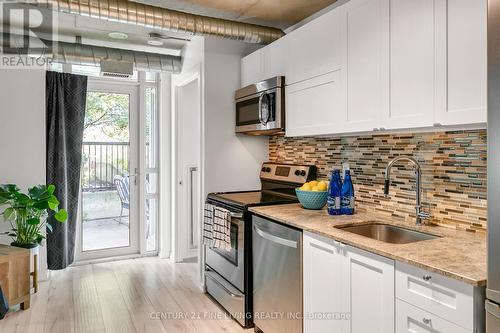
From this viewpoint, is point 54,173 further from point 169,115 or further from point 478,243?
point 478,243

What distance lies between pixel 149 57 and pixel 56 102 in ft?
3.72

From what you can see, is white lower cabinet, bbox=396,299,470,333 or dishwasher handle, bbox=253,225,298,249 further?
dishwasher handle, bbox=253,225,298,249

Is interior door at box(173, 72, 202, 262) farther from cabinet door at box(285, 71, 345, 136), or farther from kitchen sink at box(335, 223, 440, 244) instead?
kitchen sink at box(335, 223, 440, 244)

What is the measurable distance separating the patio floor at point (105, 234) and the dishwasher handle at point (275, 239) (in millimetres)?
2517

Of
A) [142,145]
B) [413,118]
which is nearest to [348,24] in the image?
[413,118]

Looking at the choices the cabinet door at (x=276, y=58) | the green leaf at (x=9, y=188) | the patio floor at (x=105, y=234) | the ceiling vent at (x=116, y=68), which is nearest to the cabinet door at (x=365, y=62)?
the cabinet door at (x=276, y=58)

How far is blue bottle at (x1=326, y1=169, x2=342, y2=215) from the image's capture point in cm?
229

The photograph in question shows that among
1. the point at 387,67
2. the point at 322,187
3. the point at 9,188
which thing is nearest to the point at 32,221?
the point at 9,188

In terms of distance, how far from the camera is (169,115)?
4.33 m

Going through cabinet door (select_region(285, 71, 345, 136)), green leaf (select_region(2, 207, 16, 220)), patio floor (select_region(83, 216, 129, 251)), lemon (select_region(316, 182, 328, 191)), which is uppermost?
cabinet door (select_region(285, 71, 345, 136))

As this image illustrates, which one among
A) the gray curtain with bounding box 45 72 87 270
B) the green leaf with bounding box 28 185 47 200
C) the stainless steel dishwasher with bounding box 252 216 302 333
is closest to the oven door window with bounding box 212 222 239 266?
the stainless steel dishwasher with bounding box 252 216 302 333

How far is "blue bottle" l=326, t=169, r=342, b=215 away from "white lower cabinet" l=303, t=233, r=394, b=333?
384 mm

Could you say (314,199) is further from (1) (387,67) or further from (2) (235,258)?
(1) (387,67)

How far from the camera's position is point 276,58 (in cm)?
282
